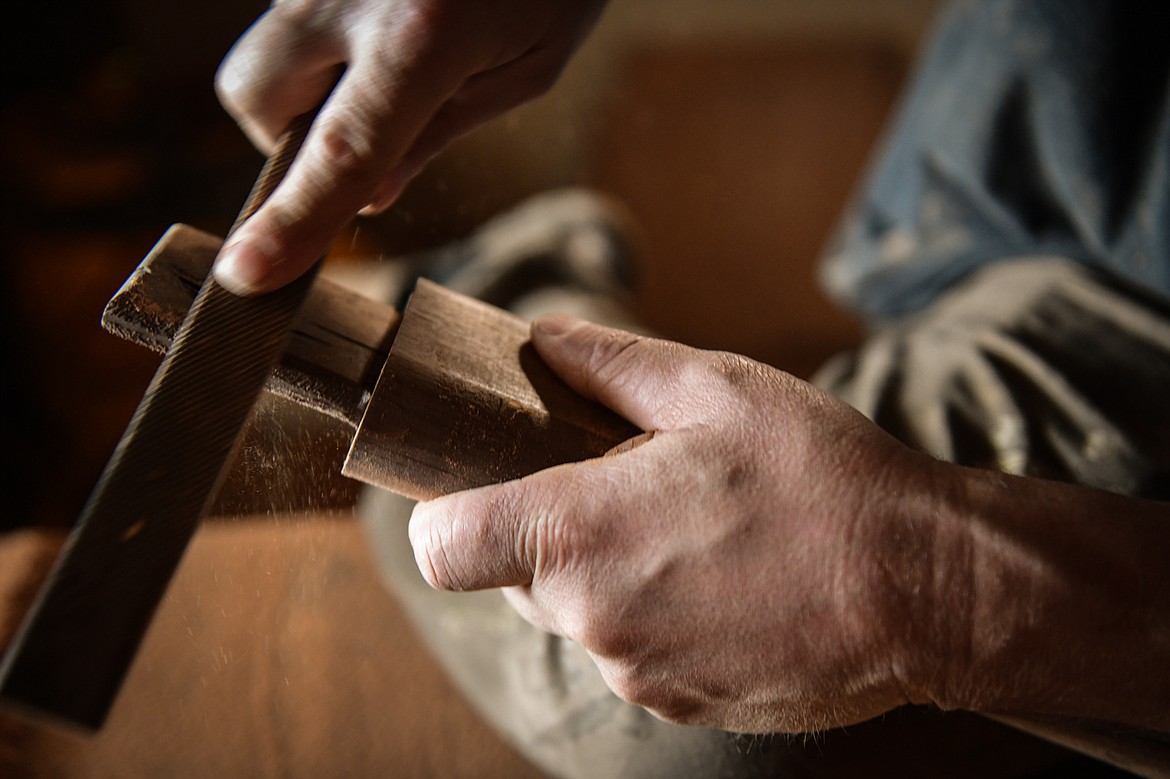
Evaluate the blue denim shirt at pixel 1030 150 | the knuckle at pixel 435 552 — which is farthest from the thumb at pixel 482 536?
the blue denim shirt at pixel 1030 150

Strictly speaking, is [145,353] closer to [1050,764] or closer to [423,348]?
[423,348]

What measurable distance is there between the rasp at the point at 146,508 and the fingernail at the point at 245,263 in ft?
0.03

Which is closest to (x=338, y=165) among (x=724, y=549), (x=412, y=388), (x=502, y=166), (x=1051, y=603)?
(x=412, y=388)

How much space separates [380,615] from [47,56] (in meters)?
0.76

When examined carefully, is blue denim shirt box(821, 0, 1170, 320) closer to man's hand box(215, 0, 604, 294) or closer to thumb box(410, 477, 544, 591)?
man's hand box(215, 0, 604, 294)

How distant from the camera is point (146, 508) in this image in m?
0.31

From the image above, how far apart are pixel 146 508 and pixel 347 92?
0.23 m

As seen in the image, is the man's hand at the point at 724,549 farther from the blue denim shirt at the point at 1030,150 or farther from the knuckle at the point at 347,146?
the blue denim shirt at the point at 1030,150

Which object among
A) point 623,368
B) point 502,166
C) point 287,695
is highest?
point 623,368

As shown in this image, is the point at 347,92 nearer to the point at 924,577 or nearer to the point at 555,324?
the point at 555,324

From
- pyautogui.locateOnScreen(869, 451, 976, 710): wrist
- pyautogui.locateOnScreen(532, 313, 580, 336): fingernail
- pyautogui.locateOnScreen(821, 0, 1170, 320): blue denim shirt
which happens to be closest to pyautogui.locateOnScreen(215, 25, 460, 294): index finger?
pyautogui.locateOnScreen(532, 313, 580, 336): fingernail

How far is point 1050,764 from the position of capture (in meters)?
0.56

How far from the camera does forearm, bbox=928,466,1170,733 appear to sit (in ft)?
1.24

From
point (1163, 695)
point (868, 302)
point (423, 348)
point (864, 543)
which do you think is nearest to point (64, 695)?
point (423, 348)
